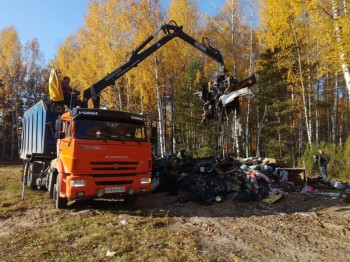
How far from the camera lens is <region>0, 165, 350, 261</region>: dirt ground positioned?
5141 mm

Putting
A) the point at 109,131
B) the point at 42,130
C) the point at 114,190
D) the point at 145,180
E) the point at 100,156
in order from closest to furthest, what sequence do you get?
the point at 100,156
the point at 114,190
the point at 109,131
the point at 145,180
the point at 42,130

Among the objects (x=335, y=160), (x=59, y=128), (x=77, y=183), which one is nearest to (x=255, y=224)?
(x=77, y=183)

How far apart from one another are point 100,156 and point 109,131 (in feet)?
2.39

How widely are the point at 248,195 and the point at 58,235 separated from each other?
513cm

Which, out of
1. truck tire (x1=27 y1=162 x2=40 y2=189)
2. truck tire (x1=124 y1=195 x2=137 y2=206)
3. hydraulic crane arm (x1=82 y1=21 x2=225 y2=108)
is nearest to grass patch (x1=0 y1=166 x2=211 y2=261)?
truck tire (x1=124 y1=195 x2=137 y2=206)

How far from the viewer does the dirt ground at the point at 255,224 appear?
5.14m

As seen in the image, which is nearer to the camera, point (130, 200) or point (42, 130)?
A: point (130, 200)

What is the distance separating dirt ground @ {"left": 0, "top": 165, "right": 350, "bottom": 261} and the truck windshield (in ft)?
6.01

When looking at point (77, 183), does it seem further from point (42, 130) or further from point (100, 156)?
point (42, 130)

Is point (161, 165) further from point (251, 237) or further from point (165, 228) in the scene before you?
point (251, 237)

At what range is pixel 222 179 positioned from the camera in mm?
9859

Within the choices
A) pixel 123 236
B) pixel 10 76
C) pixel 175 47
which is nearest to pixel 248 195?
pixel 123 236

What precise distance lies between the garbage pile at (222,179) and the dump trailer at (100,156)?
5.78ft

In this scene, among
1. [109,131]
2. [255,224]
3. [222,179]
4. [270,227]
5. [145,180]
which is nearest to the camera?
[270,227]
